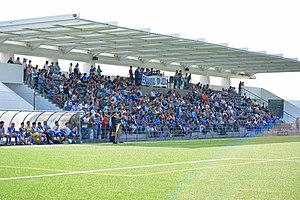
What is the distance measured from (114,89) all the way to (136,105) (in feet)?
8.10

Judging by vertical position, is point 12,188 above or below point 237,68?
below

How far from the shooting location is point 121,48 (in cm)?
4291

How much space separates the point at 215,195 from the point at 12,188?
10.6 feet

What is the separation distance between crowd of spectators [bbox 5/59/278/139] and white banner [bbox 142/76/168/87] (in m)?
0.53

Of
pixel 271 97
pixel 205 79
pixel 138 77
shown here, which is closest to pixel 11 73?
pixel 138 77

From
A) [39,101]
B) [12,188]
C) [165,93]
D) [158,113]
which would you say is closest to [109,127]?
[39,101]

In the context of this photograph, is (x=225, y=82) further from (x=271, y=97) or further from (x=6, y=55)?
(x=6, y=55)

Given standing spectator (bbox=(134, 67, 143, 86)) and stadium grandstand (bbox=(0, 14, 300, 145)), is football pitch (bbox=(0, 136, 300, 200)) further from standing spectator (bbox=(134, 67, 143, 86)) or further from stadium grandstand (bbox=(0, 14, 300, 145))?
standing spectator (bbox=(134, 67, 143, 86))

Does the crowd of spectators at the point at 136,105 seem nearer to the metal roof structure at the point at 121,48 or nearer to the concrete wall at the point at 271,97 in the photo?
the metal roof structure at the point at 121,48

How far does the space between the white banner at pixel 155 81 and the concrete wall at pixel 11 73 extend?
11377 millimetres

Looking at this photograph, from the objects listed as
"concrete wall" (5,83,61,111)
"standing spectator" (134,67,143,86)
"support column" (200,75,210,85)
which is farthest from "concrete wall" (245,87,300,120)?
"concrete wall" (5,83,61,111)

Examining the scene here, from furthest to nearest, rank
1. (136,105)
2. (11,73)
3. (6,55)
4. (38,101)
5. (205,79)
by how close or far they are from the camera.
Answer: (205,79) < (136,105) < (6,55) < (11,73) < (38,101)

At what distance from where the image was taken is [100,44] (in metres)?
40.9

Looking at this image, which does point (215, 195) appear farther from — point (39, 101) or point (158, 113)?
point (158, 113)
